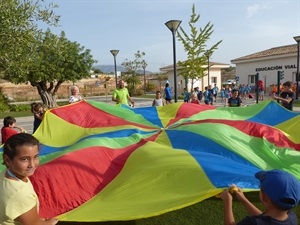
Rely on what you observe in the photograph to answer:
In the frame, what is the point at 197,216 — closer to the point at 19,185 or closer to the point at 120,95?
the point at 19,185

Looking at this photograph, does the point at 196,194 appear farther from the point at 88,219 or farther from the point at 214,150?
the point at 214,150

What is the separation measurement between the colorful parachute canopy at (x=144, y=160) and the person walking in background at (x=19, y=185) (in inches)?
30.3

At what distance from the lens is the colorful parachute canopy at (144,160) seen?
2439mm

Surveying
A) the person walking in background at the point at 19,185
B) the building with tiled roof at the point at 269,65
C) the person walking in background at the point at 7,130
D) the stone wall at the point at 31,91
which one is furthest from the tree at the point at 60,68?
the person walking in background at the point at 19,185

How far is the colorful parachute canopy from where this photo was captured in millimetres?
2439

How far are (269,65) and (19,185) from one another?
27.8m

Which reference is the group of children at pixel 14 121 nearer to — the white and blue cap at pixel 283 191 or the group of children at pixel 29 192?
the group of children at pixel 29 192

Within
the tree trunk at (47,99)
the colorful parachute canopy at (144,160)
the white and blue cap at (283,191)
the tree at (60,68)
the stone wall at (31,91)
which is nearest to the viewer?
the white and blue cap at (283,191)

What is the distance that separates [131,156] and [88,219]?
1.08m

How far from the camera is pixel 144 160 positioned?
10.0 feet

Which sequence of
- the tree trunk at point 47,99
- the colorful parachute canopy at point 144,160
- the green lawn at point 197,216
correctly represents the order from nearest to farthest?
the colorful parachute canopy at point 144,160, the green lawn at point 197,216, the tree trunk at point 47,99

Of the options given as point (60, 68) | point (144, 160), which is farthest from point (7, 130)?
point (60, 68)

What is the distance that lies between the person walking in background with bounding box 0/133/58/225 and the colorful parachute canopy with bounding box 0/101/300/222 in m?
0.77

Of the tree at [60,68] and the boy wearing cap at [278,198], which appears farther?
the tree at [60,68]
